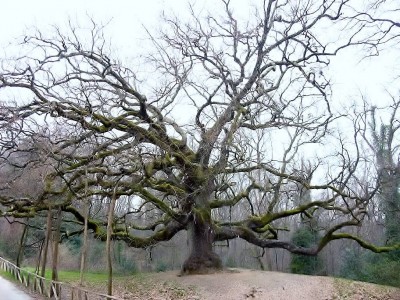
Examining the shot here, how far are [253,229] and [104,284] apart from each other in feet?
26.0

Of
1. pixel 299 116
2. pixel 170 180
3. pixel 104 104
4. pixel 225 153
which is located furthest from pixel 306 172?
pixel 104 104

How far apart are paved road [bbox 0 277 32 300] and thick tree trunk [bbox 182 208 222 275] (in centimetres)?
721

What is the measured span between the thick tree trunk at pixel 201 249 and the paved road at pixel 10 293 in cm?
721

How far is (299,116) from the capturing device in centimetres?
2183

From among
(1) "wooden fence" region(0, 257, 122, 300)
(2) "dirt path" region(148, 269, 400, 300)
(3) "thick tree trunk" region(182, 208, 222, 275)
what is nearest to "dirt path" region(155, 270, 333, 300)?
(2) "dirt path" region(148, 269, 400, 300)

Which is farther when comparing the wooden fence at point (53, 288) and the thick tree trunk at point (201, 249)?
the thick tree trunk at point (201, 249)

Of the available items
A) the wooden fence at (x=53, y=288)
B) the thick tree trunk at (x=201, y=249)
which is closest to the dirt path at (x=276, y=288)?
the thick tree trunk at (x=201, y=249)

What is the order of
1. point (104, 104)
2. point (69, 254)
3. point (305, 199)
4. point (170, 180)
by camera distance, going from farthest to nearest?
point (69, 254) < point (305, 199) < point (170, 180) < point (104, 104)

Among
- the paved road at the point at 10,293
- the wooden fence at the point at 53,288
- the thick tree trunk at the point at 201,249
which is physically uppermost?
the thick tree trunk at the point at 201,249

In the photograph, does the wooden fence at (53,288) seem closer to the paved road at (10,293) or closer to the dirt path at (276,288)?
the paved road at (10,293)

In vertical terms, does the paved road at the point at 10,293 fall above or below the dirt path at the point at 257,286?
below

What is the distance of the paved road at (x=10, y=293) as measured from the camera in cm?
1778

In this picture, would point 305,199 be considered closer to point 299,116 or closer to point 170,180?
point 299,116

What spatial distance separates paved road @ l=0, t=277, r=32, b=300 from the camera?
58.3 feet
